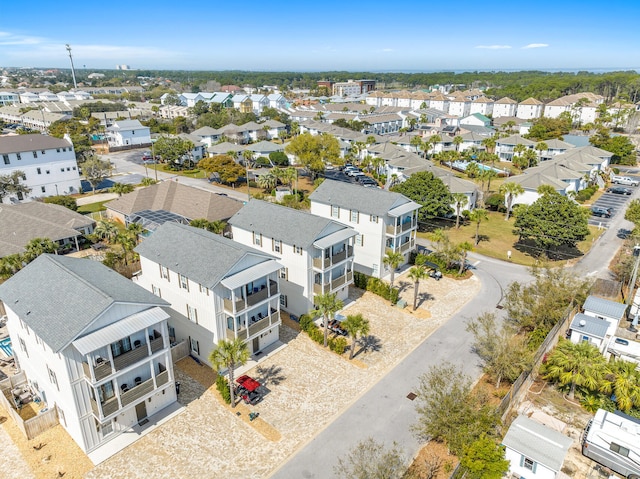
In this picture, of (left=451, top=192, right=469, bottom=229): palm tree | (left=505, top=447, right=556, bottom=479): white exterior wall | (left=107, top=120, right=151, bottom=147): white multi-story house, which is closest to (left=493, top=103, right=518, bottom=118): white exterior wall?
(left=451, top=192, right=469, bottom=229): palm tree

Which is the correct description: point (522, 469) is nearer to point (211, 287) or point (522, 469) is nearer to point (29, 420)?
point (211, 287)

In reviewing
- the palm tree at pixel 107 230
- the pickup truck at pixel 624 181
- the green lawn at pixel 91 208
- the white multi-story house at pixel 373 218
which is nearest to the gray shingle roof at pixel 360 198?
the white multi-story house at pixel 373 218

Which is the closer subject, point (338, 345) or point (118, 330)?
point (118, 330)

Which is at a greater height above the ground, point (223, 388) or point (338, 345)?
point (223, 388)

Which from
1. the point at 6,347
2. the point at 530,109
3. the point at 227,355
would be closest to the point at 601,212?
the point at 227,355

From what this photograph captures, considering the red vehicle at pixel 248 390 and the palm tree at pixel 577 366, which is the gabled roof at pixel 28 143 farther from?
the palm tree at pixel 577 366

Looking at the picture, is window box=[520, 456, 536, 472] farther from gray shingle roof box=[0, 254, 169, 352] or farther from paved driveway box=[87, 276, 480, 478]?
gray shingle roof box=[0, 254, 169, 352]

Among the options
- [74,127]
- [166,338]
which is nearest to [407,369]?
[166,338]
